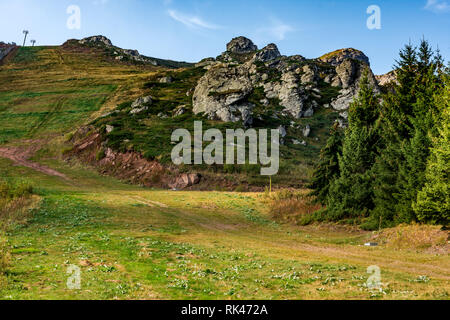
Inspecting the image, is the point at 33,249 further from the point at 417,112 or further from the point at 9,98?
the point at 9,98

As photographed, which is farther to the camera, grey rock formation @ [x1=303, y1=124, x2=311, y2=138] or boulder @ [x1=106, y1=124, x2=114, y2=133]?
grey rock formation @ [x1=303, y1=124, x2=311, y2=138]

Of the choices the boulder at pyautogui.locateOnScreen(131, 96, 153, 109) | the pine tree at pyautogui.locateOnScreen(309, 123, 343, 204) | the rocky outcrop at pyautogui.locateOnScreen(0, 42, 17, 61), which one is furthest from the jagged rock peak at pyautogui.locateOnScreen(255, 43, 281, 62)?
the pine tree at pyautogui.locateOnScreen(309, 123, 343, 204)

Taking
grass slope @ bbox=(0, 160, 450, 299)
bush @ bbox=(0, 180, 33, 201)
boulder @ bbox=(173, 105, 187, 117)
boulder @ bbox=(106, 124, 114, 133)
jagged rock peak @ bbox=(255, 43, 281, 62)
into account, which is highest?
jagged rock peak @ bbox=(255, 43, 281, 62)

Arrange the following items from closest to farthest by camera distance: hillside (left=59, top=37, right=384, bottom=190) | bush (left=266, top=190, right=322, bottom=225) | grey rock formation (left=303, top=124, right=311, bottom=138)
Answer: bush (left=266, top=190, right=322, bottom=225) < hillside (left=59, top=37, right=384, bottom=190) < grey rock formation (left=303, top=124, right=311, bottom=138)

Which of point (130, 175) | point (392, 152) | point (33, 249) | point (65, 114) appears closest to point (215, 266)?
point (33, 249)

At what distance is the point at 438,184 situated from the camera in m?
22.8

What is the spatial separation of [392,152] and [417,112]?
397 centimetres

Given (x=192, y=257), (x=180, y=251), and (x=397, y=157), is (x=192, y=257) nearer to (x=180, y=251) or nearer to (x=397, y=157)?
(x=180, y=251)

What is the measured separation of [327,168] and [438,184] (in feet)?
48.5

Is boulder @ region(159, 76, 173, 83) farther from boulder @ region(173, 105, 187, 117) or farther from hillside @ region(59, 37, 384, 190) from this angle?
boulder @ region(173, 105, 187, 117)

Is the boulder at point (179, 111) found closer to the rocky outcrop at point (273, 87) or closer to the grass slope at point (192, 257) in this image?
the rocky outcrop at point (273, 87)

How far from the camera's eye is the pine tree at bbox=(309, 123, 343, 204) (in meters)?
36.9

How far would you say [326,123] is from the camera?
94562 millimetres

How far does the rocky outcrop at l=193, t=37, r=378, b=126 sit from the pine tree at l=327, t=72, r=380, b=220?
134 feet
